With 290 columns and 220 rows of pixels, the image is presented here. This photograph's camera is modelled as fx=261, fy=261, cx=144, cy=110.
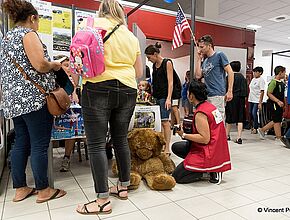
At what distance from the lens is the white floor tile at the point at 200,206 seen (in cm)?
180

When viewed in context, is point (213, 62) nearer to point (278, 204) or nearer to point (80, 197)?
point (278, 204)

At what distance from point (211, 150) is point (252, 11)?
6472 mm

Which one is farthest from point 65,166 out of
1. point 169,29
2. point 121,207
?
point 169,29

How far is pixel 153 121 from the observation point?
2.75 meters

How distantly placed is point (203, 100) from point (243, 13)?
6349mm

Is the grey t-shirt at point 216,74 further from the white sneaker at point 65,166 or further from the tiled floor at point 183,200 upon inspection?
the white sneaker at point 65,166

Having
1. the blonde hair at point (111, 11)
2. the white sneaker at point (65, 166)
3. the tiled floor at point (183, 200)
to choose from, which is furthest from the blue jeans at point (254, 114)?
the blonde hair at point (111, 11)

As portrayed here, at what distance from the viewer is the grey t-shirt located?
2738mm

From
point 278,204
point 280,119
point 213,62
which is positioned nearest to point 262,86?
point 280,119

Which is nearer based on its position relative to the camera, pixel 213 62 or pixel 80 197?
pixel 80 197

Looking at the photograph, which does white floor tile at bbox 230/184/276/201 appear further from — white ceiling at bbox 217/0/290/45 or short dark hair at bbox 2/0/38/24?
→ white ceiling at bbox 217/0/290/45

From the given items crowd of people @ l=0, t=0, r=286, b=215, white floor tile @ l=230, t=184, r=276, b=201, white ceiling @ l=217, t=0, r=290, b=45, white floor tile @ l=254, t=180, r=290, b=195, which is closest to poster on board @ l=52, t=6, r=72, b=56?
crowd of people @ l=0, t=0, r=286, b=215

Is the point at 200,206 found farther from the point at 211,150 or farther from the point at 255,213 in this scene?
the point at 211,150

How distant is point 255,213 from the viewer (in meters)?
1.81
